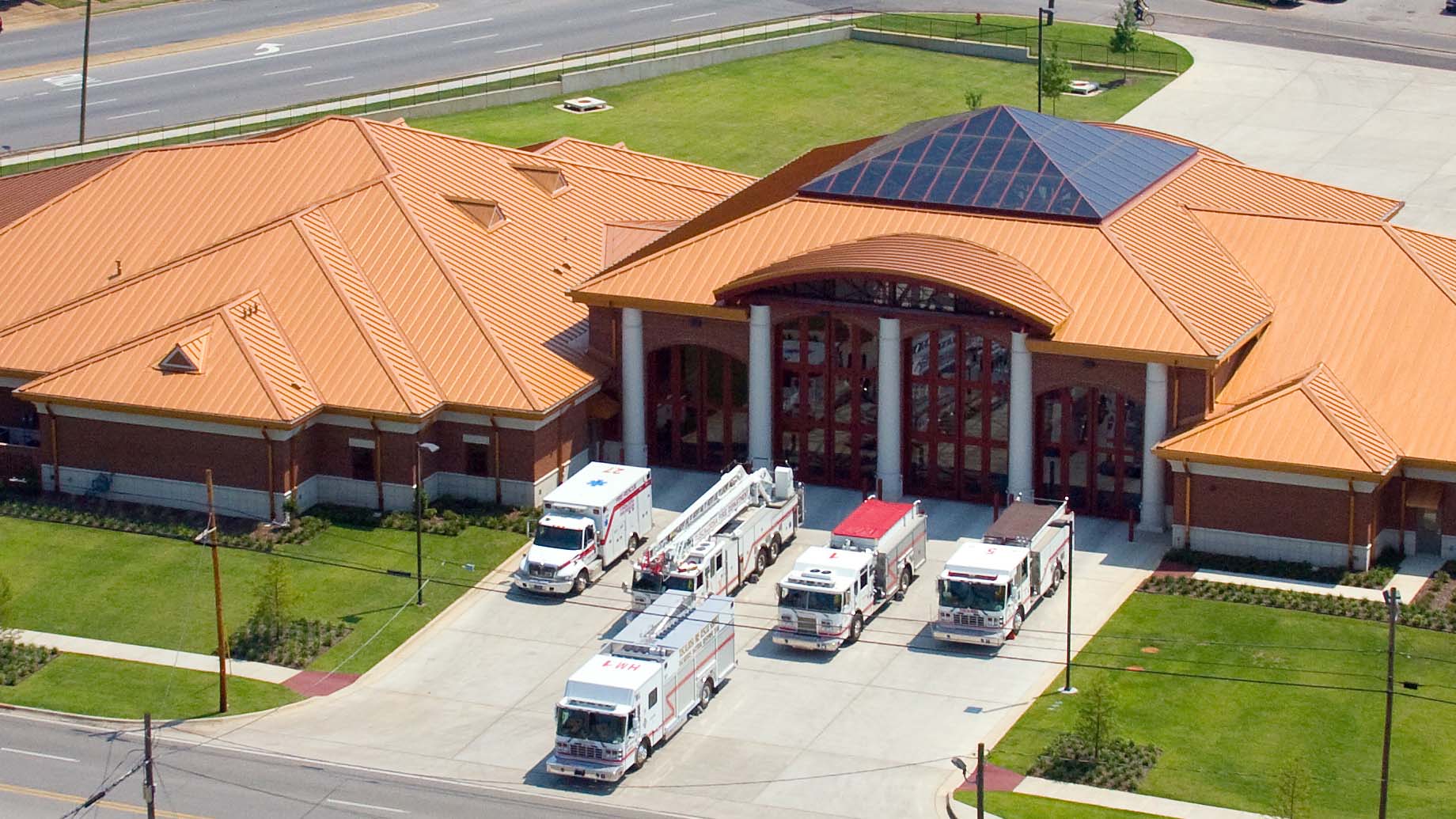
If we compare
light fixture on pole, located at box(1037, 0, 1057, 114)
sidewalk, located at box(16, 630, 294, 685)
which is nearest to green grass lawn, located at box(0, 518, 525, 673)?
sidewalk, located at box(16, 630, 294, 685)

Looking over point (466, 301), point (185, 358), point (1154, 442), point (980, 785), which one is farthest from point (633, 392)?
point (980, 785)

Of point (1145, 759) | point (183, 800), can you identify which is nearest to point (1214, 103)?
point (1145, 759)

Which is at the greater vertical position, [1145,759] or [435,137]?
[435,137]

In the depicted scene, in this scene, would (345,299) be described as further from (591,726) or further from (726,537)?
(591,726)

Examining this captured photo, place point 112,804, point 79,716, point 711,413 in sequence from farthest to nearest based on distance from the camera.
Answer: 1. point 711,413
2. point 79,716
3. point 112,804

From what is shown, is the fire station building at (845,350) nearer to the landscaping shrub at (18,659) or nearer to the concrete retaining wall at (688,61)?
the landscaping shrub at (18,659)

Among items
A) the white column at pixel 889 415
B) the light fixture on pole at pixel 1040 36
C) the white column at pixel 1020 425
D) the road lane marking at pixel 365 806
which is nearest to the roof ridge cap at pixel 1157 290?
the white column at pixel 1020 425

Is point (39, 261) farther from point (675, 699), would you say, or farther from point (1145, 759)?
point (1145, 759)
